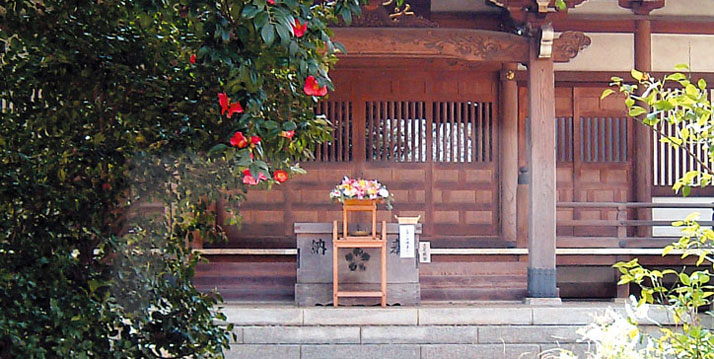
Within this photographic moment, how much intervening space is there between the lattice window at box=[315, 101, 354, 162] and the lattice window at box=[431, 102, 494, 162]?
43.4 inches

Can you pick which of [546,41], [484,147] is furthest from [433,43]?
[484,147]

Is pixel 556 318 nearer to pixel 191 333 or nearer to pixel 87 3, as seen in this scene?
pixel 191 333

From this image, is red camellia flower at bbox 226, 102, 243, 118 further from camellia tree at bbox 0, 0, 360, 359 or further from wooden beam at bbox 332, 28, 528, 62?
wooden beam at bbox 332, 28, 528, 62

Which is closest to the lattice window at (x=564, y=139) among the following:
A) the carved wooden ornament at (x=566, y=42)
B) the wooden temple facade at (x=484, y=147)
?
the wooden temple facade at (x=484, y=147)

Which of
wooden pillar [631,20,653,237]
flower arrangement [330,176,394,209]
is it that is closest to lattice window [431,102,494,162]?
wooden pillar [631,20,653,237]

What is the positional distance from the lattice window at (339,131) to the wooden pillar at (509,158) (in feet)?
6.52

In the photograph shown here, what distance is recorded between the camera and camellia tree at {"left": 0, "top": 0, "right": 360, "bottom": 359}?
3.06 m

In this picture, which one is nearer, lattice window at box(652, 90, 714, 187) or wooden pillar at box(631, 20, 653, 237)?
wooden pillar at box(631, 20, 653, 237)

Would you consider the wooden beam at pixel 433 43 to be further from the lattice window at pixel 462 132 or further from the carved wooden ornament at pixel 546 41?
the lattice window at pixel 462 132

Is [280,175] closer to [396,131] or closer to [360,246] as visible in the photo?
[360,246]

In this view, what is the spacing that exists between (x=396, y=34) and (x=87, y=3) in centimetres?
533

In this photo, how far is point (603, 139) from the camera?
34.4ft

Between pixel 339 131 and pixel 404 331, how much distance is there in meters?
3.60

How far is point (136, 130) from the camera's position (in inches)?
130
